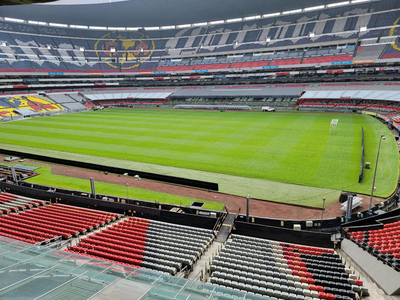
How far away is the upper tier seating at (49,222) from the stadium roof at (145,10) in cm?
6839

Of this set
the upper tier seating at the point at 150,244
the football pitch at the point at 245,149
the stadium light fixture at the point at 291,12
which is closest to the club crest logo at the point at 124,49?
the stadium light fixture at the point at 291,12

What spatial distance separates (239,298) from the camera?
5.70 m

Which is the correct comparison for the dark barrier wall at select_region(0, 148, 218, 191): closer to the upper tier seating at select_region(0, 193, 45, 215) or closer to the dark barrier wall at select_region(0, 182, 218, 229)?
the dark barrier wall at select_region(0, 182, 218, 229)

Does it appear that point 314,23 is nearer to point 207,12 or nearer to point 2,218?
point 207,12

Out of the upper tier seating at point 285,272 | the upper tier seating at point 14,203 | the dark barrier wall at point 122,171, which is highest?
the dark barrier wall at point 122,171

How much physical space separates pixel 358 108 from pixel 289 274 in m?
52.4

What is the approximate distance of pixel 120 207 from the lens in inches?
700

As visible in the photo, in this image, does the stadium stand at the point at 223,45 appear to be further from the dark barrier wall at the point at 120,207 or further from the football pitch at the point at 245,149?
the dark barrier wall at the point at 120,207

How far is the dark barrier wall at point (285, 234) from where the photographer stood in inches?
521

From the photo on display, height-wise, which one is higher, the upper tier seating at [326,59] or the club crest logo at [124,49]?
the club crest logo at [124,49]

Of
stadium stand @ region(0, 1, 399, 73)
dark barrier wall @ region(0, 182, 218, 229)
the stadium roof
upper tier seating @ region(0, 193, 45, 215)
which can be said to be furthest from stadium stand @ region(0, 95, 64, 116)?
upper tier seating @ region(0, 193, 45, 215)

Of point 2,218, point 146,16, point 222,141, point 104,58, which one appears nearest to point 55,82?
point 104,58

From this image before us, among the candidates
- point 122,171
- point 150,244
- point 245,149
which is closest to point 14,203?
point 122,171

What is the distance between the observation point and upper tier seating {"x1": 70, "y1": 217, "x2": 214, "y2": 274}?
1150cm
